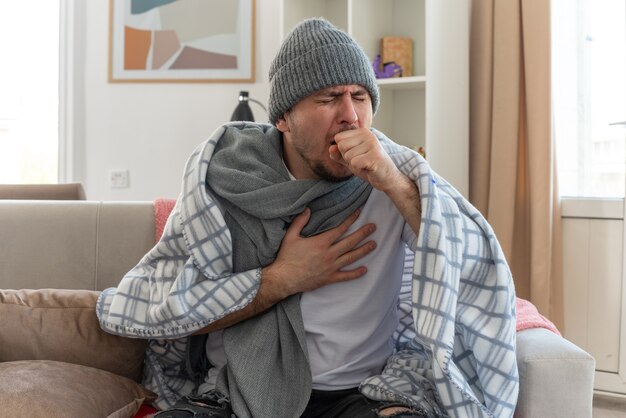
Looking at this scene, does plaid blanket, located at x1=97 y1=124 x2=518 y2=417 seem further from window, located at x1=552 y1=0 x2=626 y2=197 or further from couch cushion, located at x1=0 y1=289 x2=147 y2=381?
window, located at x1=552 y1=0 x2=626 y2=197

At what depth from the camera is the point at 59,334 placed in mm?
1585

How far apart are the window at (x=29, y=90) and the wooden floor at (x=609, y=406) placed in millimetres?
3150

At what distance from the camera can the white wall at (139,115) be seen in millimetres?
3925

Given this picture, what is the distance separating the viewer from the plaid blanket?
4.36 ft

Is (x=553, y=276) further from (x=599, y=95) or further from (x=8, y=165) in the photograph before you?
(x=8, y=165)

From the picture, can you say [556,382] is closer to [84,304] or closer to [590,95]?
[84,304]

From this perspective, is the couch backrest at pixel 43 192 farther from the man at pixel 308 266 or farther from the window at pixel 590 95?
the window at pixel 590 95

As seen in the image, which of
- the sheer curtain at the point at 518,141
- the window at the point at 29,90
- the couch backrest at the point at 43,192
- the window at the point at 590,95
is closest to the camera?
the couch backrest at the point at 43,192

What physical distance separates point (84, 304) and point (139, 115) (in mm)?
2550

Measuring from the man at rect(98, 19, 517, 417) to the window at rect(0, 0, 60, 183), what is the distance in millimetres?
2959

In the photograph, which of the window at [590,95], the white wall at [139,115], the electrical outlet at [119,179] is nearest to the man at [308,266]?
the window at [590,95]

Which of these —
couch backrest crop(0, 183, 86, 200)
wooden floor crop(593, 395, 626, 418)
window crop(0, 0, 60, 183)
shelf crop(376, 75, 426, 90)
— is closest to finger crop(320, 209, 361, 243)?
couch backrest crop(0, 183, 86, 200)

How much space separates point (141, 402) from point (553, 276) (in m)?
1.94

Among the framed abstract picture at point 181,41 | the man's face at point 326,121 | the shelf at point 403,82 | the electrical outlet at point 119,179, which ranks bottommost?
the electrical outlet at point 119,179
